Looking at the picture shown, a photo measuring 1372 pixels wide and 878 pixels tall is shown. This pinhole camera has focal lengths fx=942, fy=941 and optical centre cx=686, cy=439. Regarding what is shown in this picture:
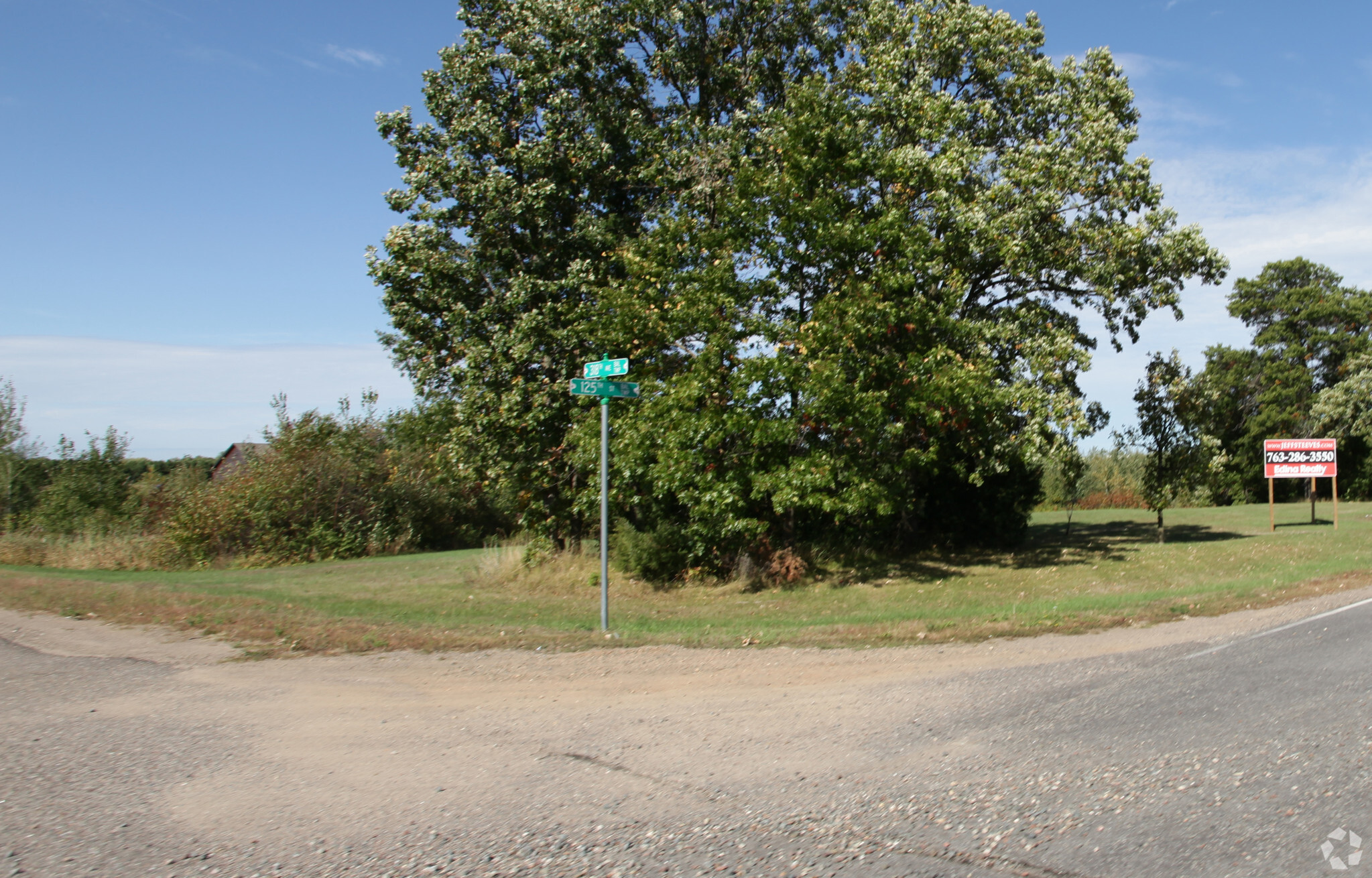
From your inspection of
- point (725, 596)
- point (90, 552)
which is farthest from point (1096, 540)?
point (90, 552)

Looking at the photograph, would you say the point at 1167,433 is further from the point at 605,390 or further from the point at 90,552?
the point at 90,552

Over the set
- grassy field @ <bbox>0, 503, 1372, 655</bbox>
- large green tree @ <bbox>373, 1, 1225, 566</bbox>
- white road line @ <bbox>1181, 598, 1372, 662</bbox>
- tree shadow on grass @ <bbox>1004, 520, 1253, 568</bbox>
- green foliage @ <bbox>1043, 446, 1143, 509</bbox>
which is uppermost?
large green tree @ <bbox>373, 1, 1225, 566</bbox>

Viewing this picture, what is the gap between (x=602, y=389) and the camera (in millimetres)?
11242

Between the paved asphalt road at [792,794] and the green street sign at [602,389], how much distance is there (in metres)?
4.72

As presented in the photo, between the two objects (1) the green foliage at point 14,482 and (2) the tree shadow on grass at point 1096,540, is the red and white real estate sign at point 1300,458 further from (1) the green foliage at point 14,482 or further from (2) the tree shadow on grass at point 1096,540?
(1) the green foliage at point 14,482

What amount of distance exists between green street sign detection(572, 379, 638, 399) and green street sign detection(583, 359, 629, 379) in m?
0.10

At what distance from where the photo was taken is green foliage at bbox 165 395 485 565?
27.1 m

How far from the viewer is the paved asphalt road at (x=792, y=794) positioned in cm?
433

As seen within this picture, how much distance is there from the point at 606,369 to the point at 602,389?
294 mm

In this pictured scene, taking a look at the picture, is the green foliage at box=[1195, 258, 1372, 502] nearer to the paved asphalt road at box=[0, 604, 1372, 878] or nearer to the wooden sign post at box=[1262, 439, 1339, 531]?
the wooden sign post at box=[1262, 439, 1339, 531]

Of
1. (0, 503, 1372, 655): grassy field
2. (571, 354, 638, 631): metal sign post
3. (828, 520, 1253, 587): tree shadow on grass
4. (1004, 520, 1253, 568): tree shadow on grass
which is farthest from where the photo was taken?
(1004, 520, 1253, 568): tree shadow on grass

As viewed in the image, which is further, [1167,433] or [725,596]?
[1167,433]

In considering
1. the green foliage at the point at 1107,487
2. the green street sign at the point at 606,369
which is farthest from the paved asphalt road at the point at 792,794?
the green foliage at the point at 1107,487

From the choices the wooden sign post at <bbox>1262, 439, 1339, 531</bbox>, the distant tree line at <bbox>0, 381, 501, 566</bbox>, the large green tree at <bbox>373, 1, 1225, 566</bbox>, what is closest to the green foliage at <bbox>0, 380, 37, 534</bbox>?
the distant tree line at <bbox>0, 381, 501, 566</bbox>
